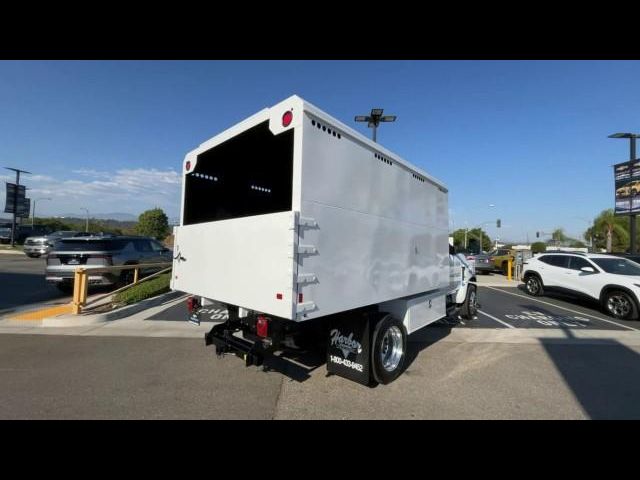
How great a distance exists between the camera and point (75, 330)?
5.95m

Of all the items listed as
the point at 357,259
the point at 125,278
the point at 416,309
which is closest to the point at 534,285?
the point at 416,309

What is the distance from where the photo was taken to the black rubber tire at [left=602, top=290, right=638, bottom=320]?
25.8ft

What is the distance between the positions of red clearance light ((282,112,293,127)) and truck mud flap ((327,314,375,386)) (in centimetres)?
228

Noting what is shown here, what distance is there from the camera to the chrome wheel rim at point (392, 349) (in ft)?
13.5

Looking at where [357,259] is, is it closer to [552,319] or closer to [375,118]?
[552,319]

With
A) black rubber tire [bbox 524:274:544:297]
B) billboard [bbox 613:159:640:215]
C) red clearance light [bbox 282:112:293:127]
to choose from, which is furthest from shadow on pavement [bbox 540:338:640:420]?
billboard [bbox 613:159:640:215]

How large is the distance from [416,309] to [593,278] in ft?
26.1

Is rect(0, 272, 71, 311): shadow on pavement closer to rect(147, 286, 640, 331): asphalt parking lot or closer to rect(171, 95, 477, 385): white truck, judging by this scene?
rect(147, 286, 640, 331): asphalt parking lot

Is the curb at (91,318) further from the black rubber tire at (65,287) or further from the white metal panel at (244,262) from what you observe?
the white metal panel at (244,262)

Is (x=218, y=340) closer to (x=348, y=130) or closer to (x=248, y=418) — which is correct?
(x=248, y=418)

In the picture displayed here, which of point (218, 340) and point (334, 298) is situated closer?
point (334, 298)
